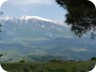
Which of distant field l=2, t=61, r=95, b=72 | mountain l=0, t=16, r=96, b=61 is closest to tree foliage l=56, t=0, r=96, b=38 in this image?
mountain l=0, t=16, r=96, b=61

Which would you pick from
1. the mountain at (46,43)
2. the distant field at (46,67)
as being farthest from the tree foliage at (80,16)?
the distant field at (46,67)

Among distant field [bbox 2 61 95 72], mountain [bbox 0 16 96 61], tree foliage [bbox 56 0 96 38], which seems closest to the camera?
distant field [bbox 2 61 95 72]

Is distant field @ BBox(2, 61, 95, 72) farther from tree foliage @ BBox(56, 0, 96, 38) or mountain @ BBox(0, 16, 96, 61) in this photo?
tree foliage @ BBox(56, 0, 96, 38)

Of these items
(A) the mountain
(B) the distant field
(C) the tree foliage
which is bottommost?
(B) the distant field

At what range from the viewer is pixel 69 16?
16547 mm

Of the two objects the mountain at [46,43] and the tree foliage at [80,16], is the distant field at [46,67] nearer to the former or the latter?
the mountain at [46,43]

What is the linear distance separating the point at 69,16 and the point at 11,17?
3146 millimetres

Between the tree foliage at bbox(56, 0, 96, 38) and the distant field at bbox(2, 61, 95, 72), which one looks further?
the tree foliage at bbox(56, 0, 96, 38)

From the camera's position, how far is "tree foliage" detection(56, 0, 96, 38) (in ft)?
51.9

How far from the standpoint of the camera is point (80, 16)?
53.5ft

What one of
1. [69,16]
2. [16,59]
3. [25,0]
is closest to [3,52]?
[16,59]

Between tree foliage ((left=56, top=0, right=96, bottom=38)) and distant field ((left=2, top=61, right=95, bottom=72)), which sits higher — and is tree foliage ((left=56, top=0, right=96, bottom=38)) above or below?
above

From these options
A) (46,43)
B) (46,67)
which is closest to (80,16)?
(46,43)

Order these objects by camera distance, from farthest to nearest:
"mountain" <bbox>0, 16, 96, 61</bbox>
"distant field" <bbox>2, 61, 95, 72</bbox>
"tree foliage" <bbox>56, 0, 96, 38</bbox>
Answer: "tree foliage" <bbox>56, 0, 96, 38</bbox>
"mountain" <bbox>0, 16, 96, 61</bbox>
"distant field" <bbox>2, 61, 95, 72</bbox>
